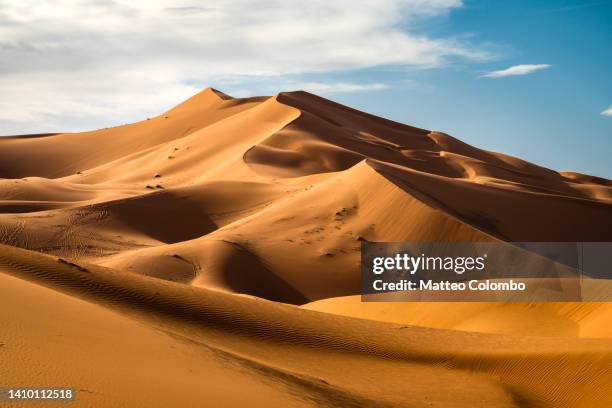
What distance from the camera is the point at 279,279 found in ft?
75.3

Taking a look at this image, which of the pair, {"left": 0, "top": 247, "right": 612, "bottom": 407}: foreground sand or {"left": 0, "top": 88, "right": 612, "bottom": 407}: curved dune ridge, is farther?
{"left": 0, "top": 88, "right": 612, "bottom": 407}: curved dune ridge
